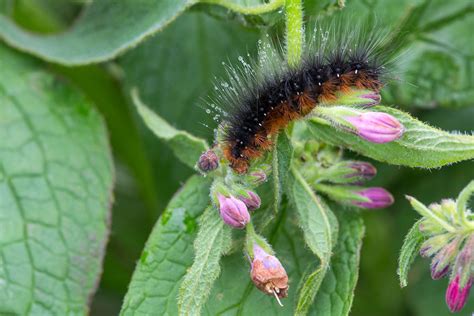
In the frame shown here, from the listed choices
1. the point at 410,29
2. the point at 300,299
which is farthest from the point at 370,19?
the point at 300,299

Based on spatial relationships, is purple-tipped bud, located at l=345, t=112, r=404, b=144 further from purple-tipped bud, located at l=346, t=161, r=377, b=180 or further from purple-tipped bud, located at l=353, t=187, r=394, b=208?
purple-tipped bud, located at l=353, t=187, r=394, b=208

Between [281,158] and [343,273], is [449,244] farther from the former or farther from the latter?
[281,158]

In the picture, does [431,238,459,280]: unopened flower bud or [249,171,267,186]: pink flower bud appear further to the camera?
[249,171,267,186]: pink flower bud

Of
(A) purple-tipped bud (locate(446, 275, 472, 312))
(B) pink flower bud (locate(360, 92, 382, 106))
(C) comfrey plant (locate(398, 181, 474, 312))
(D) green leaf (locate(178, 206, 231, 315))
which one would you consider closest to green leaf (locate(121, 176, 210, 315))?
(D) green leaf (locate(178, 206, 231, 315))

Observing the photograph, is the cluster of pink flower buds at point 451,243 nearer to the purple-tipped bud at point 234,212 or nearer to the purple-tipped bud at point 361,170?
the purple-tipped bud at point 361,170

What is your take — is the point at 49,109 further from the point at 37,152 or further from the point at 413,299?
the point at 413,299

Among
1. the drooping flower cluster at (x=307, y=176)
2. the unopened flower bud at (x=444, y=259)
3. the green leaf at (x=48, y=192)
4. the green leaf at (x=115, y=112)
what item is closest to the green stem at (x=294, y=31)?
the drooping flower cluster at (x=307, y=176)
